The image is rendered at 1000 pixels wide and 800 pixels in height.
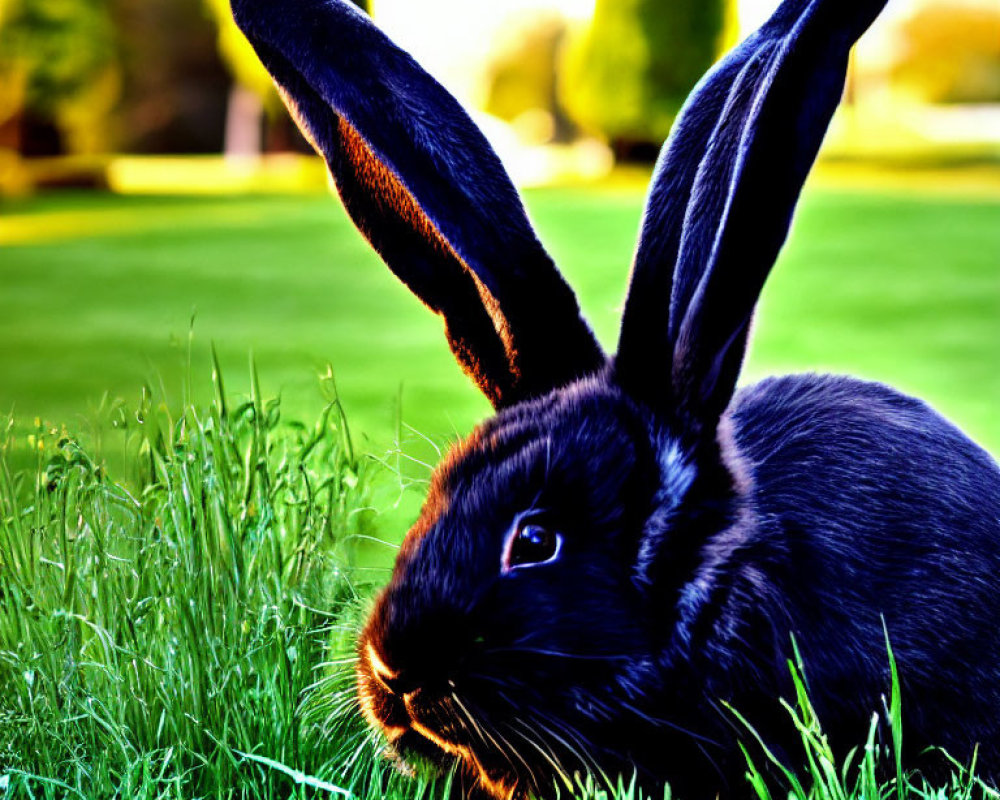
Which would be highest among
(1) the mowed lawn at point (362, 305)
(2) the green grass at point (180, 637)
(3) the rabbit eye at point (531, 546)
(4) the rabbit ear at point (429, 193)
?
(4) the rabbit ear at point (429, 193)

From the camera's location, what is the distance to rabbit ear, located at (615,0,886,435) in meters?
2.00

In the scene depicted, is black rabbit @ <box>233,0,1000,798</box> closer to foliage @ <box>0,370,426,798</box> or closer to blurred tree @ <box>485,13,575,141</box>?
foliage @ <box>0,370,426,798</box>

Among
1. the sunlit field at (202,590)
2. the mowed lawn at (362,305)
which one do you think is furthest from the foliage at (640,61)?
the sunlit field at (202,590)

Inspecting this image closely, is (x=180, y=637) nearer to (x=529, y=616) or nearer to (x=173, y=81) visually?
(x=529, y=616)

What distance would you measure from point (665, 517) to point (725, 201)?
1.83 feet

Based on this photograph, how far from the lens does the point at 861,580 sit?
2311 mm

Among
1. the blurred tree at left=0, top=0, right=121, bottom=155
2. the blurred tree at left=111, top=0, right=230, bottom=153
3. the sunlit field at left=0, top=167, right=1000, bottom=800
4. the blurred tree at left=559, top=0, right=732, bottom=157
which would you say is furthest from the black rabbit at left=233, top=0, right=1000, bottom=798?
the blurred tree at left=111, top=0, right=230, bottom=153

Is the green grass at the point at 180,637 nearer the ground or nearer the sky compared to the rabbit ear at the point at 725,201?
nearer the ground

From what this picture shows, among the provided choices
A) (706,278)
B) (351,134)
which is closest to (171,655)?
(351,134)

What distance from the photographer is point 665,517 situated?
2246 mm

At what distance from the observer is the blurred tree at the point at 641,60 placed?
18.1 meters

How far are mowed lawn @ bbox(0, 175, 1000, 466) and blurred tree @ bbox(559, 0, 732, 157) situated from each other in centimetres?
299

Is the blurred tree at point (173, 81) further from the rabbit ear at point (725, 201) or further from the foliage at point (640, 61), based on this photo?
the rabbit ear at point (725, 201)

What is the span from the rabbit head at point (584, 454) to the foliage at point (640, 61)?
15728 millimetres
